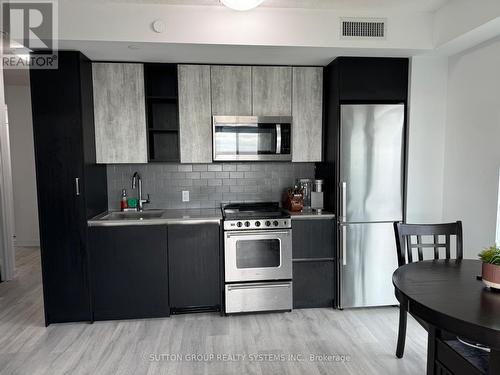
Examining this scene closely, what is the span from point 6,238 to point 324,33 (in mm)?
4386

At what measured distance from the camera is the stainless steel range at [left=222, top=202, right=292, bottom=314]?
10.2 feet

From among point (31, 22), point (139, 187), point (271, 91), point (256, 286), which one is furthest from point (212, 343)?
point (31, 22)

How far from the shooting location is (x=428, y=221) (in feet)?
10.9

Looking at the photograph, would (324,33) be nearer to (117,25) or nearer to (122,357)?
(117,25)

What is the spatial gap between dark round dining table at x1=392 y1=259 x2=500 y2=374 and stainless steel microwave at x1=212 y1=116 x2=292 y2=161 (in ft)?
5.85

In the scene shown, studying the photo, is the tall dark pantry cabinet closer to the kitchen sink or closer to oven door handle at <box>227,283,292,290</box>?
the kitchen sink

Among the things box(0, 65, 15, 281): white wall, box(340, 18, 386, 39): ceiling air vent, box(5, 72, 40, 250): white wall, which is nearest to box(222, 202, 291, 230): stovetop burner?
box(340, 18, 386, 39): ceiling air vent

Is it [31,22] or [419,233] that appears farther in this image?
[31,22]

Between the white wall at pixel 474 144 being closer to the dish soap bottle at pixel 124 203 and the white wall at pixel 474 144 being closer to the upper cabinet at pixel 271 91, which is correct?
the upper cabinet at pixel 271 91

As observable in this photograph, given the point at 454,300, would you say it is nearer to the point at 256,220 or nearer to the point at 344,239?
the point at 344,239

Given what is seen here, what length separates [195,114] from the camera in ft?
10.9

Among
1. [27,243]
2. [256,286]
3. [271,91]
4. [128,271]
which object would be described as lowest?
[27,243]

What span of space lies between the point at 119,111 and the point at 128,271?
1.53 metres

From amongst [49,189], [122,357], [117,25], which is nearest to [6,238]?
[49,189]
